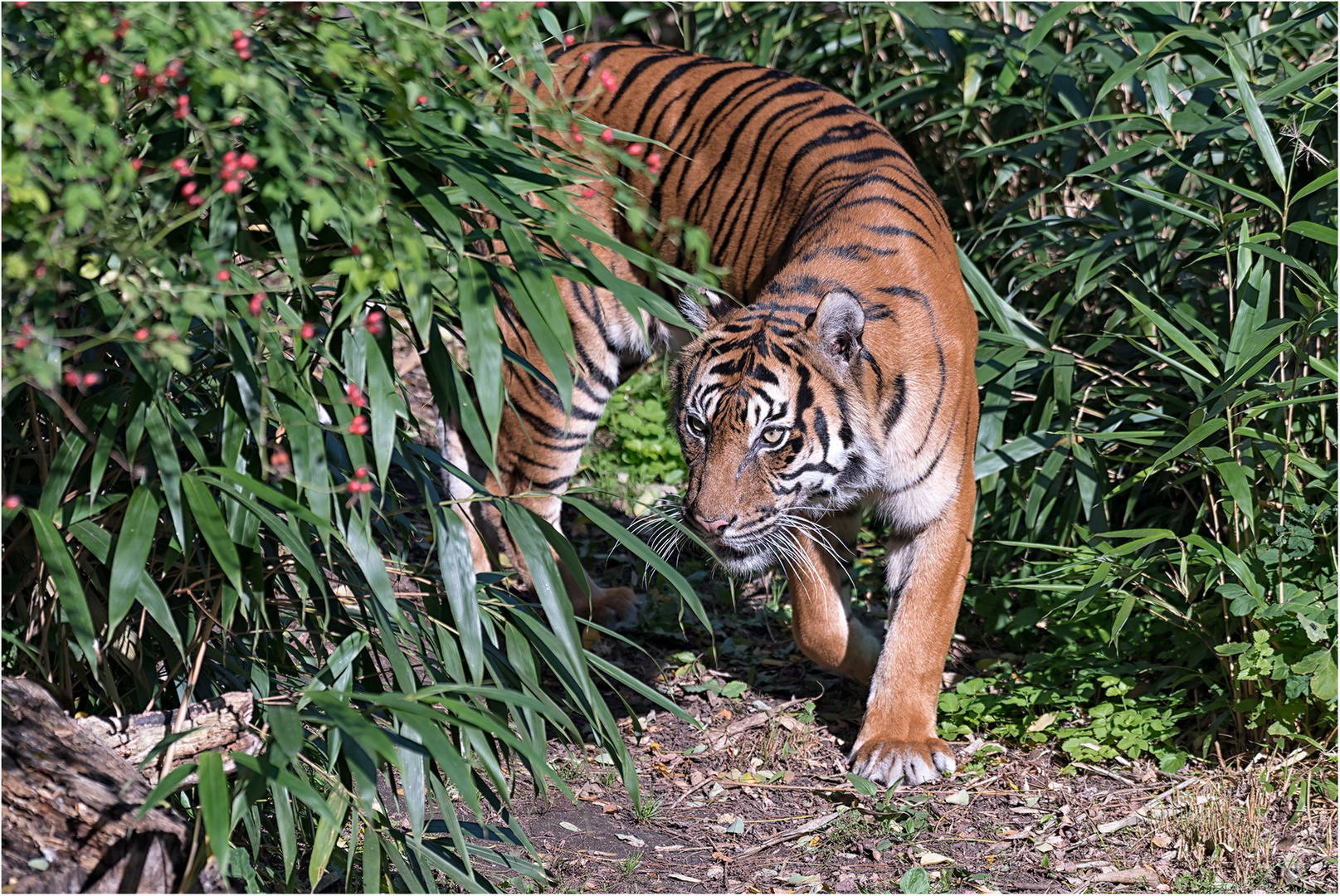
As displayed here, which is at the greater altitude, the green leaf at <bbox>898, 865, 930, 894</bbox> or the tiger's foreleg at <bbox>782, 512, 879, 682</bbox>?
the tiger's foreleg at <bbox>782, 512, 879, 682</bbox>

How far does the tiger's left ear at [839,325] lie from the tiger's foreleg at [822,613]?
1.61ft

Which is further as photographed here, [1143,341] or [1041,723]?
[1143,341]

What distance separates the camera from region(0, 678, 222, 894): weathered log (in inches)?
61.6

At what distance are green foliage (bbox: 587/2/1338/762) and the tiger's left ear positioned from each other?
2.28 ft

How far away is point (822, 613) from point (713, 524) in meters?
0.54

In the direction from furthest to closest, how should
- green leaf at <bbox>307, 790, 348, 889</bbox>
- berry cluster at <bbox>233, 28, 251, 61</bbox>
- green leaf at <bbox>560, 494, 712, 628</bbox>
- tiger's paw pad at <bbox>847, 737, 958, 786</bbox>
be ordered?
1. tiger's paw pad at <bbox>847, 737, 958, 786</bbox>
2. green leaf at <bbox>560, 494, 712, 628</bbox>
3. green leaf at <bbox>307, 790, 348, 889</bbox>
4. berry cluster at <bbox>233, 28, 251, 61</bbox>

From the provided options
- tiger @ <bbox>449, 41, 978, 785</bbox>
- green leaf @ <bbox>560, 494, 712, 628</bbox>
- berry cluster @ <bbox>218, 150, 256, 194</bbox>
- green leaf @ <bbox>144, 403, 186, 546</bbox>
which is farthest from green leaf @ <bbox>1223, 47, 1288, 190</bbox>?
green leaf @ <bbox>144, 403, 186, 546</bbox>

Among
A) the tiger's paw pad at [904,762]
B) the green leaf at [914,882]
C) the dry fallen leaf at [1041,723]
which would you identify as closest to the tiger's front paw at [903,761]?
the tiger's paw pad at [904,762]

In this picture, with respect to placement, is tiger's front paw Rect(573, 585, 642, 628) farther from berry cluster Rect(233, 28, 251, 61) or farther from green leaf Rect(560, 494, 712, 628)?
berry cluster Rect(233, 28, 251, 61)

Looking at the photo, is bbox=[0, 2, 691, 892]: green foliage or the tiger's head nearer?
bbox=[0, 2, 691, 892]: green foliage

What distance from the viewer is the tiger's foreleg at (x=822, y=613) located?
3016mm

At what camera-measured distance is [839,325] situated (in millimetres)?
2615

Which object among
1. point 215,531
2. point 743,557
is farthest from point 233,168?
point 743,557

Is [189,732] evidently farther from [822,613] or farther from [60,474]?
[822,613]
